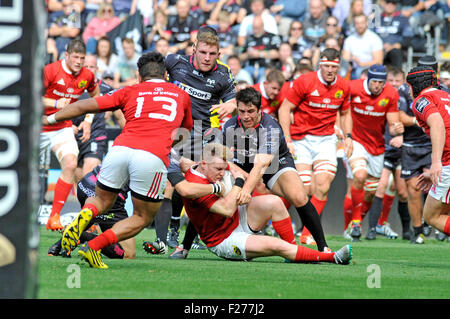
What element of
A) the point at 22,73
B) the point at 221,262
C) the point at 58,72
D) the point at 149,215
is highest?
the point at 22,73

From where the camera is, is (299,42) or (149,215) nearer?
(149,215)

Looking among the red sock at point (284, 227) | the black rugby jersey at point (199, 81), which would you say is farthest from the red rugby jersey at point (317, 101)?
the red sock at point (284, 227)

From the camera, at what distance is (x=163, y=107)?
7.23 meters

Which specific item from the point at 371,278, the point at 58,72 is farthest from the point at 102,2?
the point at 371,278

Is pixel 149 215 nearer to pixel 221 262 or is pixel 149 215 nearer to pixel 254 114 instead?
pixel 221 262

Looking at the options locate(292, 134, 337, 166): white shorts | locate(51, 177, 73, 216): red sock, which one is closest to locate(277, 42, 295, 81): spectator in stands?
locate(292, 134, 337, 166): white shorts

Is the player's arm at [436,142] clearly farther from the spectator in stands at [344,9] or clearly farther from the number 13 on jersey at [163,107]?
the spectator in stands at [344,9]

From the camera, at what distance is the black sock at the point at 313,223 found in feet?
29.0

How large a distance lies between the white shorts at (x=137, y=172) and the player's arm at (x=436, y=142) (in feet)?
8.89

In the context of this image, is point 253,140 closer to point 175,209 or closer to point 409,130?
point 175,209

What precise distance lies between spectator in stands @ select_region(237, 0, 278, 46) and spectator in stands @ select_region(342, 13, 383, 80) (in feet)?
5.84

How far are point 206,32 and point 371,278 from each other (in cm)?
377

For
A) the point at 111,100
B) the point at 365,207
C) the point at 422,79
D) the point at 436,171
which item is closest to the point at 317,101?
the point at 365,207

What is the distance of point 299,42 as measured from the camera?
1730cm
